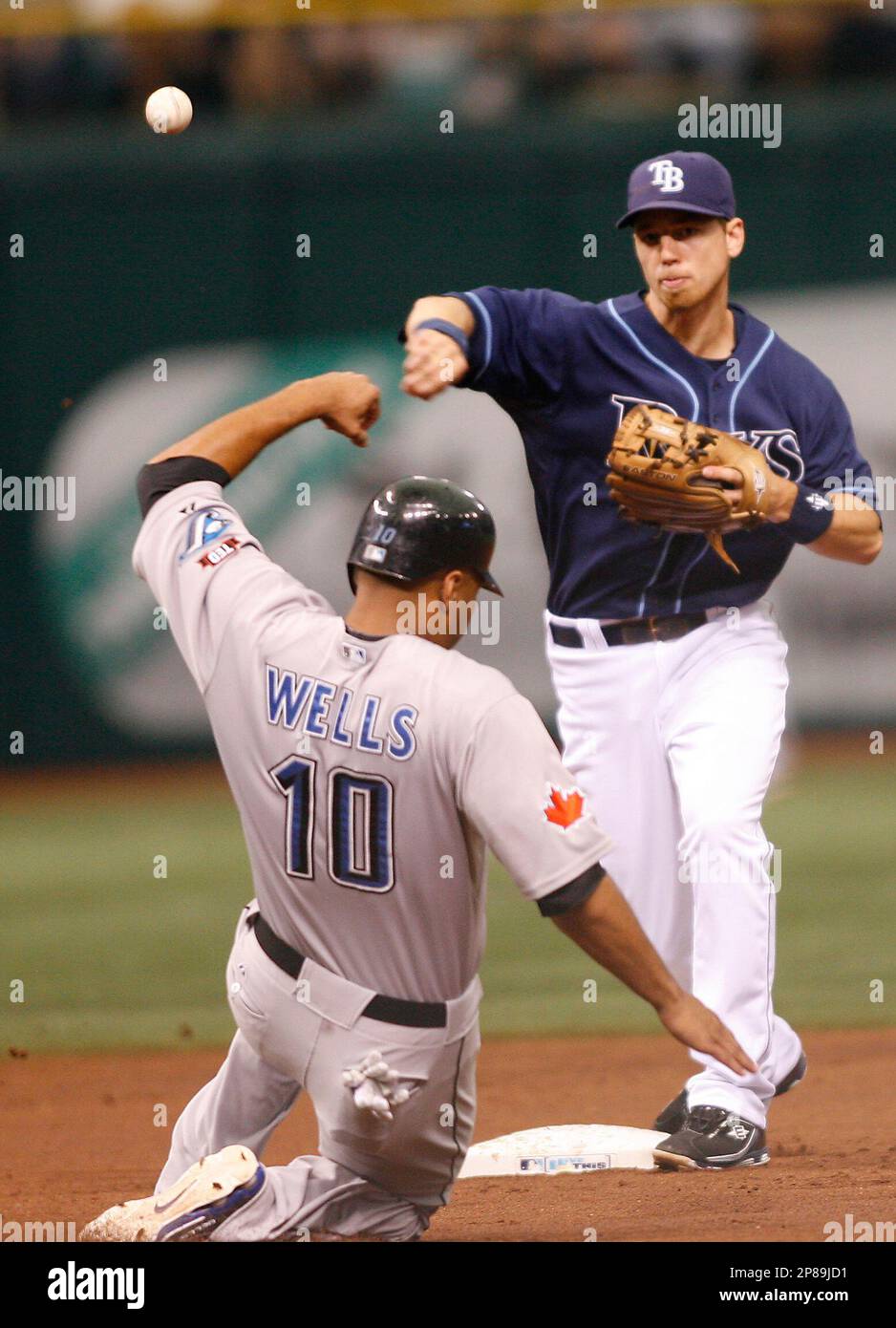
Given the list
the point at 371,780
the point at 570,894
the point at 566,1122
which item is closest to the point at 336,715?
the point at 371,780

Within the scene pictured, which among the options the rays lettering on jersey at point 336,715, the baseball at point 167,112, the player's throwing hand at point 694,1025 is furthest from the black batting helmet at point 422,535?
the baseball at point 167,112

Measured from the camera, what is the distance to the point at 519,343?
4.54 metres

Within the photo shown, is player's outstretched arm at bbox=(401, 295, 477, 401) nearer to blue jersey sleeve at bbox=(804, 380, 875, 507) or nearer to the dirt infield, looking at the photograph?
blue jersey sleeve at bbox=(804, 380, 875, 507)

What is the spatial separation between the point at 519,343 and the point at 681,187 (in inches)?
21.2

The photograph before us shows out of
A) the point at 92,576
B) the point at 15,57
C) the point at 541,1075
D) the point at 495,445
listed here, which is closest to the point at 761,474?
the point at 541,1075

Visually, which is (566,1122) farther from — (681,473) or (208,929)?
(208,929)

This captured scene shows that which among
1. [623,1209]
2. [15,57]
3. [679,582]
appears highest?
[15,57]

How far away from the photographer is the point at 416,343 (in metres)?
4.05

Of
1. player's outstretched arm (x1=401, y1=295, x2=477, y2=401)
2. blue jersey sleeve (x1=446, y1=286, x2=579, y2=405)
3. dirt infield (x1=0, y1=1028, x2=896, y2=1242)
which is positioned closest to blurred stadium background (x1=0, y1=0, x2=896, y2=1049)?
dirt infield (x1=0, y1=1028, x2=896, y2=1242)

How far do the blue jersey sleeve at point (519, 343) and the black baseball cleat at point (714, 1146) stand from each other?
174cm

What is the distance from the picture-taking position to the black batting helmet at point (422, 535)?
11.1ft

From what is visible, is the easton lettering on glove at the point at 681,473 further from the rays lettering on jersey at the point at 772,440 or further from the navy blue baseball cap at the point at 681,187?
the navy blue baseball cap at the point at 681,187

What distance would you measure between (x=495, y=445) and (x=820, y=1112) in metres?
7.07

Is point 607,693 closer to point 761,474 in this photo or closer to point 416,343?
point 761,474
